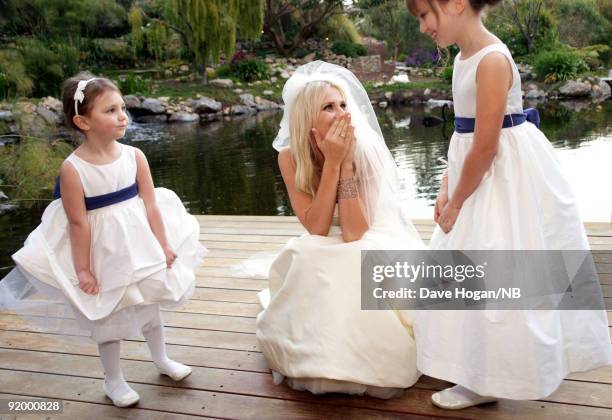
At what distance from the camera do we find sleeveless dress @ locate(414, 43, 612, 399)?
1520 mm

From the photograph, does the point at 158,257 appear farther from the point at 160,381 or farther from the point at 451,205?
the point at 451,205

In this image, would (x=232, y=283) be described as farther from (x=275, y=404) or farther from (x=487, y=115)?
(x=487, y=115)

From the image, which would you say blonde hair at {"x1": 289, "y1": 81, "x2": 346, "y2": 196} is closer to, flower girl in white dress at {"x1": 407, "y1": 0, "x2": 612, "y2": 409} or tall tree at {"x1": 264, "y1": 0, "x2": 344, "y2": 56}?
flower girl in white dress at {"x1": 407, "y1": 0, "x2": 612, "y2": 409}

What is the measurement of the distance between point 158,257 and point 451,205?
0.92 meters

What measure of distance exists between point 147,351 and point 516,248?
56.5 inches

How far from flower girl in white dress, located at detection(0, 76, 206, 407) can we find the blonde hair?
523 mm

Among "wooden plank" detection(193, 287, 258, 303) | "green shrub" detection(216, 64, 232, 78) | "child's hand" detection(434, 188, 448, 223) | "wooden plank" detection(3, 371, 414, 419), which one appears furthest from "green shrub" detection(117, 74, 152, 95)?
"child's hand" detection(434, 188, 448, 223)

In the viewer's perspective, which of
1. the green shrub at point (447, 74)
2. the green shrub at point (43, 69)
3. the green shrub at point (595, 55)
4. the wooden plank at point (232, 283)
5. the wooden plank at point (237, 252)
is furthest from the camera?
the green shrub at point (595, 55)

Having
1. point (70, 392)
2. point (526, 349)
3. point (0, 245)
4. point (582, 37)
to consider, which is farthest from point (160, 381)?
point (582, 37)

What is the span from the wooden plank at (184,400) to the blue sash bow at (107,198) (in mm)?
649

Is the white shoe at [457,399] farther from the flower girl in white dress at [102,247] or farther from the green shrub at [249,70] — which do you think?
the green shrub at [249,70]

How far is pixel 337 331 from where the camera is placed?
5.78ft

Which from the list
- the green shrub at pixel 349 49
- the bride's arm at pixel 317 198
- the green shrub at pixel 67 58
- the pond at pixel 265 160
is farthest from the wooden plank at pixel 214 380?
the green shrub at pixel 349 49

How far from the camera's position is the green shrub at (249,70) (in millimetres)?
17734
